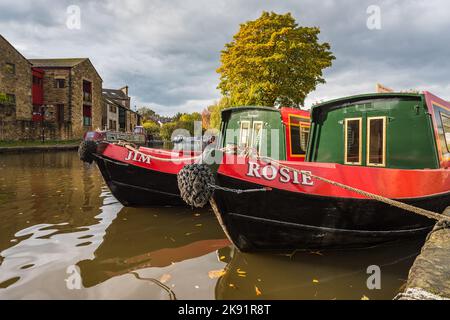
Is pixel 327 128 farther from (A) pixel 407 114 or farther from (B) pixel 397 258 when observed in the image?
→ (B) pixel 397 258

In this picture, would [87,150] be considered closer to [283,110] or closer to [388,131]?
[283,110]

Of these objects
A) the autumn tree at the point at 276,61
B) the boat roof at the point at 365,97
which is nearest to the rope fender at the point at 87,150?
the boat roof at the point at 365,97

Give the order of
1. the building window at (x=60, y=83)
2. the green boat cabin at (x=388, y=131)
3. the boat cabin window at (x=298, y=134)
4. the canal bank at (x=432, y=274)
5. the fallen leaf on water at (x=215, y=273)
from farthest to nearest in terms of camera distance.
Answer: the building window at (x=60, y=83), the boat cabin window at (x=298, y=134), the green boat cabin at (x=388, y=131), the fallen leaf on water at (x=215, y=273), the canal bank at (x=432, y=274)

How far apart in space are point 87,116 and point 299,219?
38918 mm

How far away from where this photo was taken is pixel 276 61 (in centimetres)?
2011

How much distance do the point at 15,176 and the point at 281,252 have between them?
11.4 m

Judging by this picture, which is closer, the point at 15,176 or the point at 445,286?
the point at 445,286

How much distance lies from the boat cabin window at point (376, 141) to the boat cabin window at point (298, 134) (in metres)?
1.76

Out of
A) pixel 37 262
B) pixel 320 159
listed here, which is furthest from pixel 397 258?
pixel 37 262

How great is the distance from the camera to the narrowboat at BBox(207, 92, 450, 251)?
425 centimetres

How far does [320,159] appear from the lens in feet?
21.1

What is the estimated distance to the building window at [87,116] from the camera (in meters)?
37.2

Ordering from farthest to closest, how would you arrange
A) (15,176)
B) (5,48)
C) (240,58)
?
(5,48) < (240,58) < (15,176)

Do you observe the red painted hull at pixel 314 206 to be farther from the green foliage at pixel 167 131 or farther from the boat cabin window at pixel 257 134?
the green foliage at pixel 167 131
